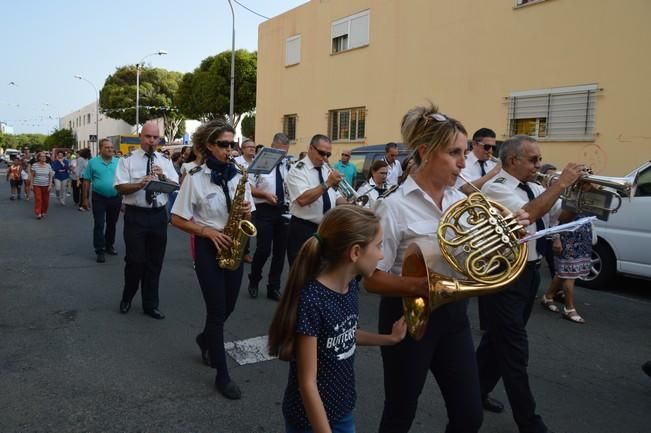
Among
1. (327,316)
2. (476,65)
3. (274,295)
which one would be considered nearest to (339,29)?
(476,65)

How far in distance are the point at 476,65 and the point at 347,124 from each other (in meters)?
5.58

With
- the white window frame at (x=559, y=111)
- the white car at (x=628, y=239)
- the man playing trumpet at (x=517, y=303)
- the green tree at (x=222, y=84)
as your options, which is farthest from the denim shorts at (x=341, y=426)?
the green tree at (x=222, y=84)

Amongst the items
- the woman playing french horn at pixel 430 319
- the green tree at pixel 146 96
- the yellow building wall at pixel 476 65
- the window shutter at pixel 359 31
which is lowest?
the woman playing french horn at pixel 430 319

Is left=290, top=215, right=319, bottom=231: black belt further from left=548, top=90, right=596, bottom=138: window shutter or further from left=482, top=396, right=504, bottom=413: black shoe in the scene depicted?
left=548, top=90, right=596, bottom=138: window shutter

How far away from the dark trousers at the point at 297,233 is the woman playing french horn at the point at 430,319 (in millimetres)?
2987

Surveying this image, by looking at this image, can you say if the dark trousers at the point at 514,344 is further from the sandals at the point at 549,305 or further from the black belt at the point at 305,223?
the sandals at the point at 549,305

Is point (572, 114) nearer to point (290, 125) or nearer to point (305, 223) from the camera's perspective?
point (305, 223)

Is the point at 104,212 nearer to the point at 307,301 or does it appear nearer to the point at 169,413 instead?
the point at 169,413

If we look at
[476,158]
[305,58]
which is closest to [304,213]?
[476,158]

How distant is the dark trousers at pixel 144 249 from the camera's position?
216 inches

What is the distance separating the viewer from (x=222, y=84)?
105ft

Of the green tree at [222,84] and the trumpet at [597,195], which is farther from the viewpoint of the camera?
the green tree at [222,84]

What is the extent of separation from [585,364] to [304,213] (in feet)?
9.29

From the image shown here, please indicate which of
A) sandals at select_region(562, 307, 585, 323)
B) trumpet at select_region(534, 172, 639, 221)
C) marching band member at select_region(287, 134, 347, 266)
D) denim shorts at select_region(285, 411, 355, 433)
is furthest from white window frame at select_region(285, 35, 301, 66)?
denim shorts at select_region(285, 411, 355, 433)
